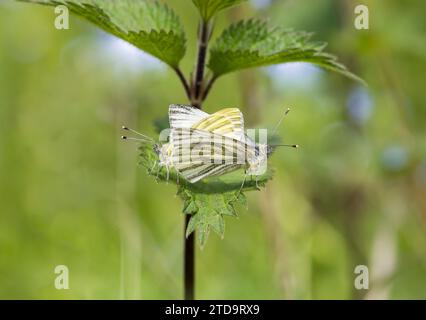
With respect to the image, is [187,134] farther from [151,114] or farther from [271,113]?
[151,114]

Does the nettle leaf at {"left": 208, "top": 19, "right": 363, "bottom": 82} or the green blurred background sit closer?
the nettle leaf at {"left": 208, "top": 19, "right": 363, "bottom": 82}

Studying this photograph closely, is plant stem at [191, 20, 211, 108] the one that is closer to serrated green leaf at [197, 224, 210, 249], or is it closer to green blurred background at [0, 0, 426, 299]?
serrated green leaf at [197, 224, 210, 249]

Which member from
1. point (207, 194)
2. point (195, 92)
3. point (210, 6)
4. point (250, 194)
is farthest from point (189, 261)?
point (250, 194)

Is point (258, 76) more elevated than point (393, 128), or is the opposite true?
point (258, 76)

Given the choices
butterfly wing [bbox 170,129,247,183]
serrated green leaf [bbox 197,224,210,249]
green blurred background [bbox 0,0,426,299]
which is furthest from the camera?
green blurred background [bbox 0,0,426,299]

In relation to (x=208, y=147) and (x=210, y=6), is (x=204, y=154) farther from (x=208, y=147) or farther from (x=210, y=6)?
(x=210, y=6)

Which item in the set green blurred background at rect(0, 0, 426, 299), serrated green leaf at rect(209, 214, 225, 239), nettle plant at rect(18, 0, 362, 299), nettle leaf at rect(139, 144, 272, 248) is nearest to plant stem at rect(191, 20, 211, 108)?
nettle plant at rect(18, 0, 362, 299)
